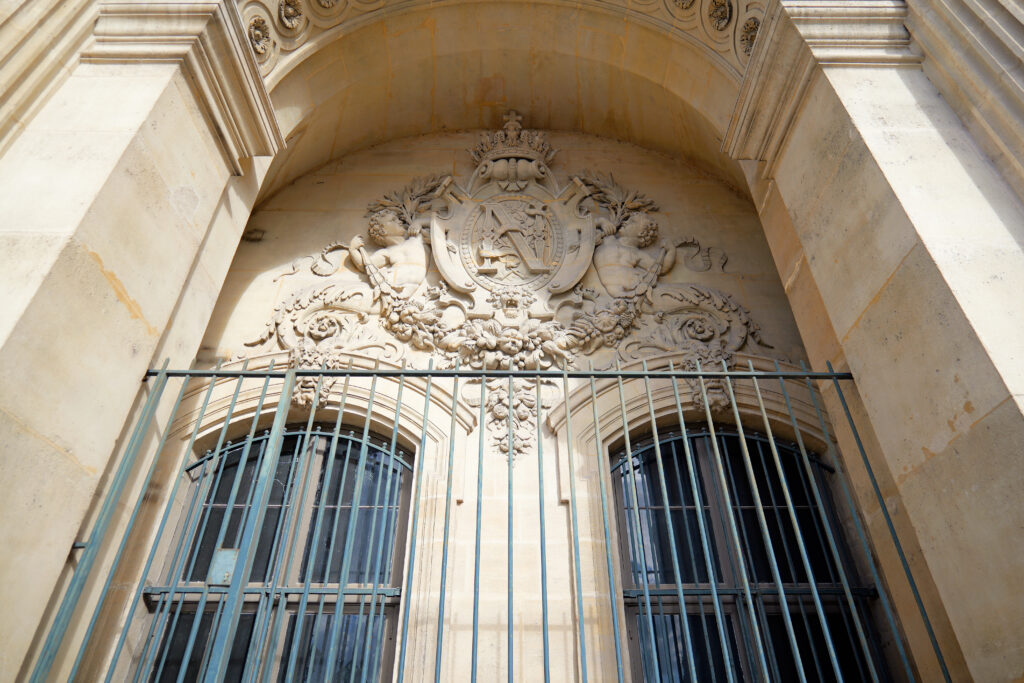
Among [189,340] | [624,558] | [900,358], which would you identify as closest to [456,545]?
[624,558]

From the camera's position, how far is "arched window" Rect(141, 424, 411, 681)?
3512 millimetres

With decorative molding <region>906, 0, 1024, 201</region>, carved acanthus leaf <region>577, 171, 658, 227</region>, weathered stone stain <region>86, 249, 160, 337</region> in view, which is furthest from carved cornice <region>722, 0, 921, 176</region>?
weathered stone stain <region>86, 249, 160, 337</region>

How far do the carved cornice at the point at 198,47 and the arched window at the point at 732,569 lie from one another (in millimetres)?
3211

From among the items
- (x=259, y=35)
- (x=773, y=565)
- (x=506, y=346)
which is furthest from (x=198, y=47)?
(x=773, y=565)

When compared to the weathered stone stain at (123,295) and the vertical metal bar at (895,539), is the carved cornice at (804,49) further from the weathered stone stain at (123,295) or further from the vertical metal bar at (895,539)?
the weathered stone stain at (123,295)

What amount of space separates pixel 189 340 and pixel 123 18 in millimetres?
1892

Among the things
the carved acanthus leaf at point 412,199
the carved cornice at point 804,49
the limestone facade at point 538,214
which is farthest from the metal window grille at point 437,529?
the carved acanthus leaf at point 412,199

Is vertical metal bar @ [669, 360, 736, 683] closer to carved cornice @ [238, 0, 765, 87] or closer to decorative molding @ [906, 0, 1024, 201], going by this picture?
decorative molding @ [906, 0, 1024, 201]

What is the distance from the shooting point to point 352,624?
3.67m

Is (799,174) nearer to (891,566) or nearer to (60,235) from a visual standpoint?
(891,566)

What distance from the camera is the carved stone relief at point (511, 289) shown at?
4.58m

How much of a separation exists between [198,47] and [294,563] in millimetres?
3105

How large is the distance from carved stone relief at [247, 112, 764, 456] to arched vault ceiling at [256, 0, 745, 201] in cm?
68

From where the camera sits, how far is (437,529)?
12.6 ft
